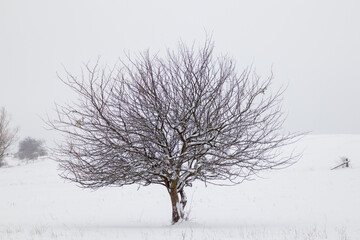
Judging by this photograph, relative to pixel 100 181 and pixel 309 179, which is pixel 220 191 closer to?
pixel 309 179

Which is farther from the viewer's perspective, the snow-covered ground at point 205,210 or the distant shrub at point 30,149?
the distant shrub at point 30,149

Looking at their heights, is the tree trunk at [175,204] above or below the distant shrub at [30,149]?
below

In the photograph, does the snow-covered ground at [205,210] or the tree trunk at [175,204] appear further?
the tree trunk at [175,204]

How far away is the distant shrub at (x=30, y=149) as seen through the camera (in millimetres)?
76925

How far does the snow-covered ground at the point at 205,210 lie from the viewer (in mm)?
8430

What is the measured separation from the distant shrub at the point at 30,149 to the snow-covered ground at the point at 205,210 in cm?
5408

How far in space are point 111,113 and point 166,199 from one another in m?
11.8

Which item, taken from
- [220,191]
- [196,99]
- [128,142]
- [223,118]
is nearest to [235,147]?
[223,118]

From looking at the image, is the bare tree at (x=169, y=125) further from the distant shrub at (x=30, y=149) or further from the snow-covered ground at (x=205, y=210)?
the distant shrub at (x=30, y=149)

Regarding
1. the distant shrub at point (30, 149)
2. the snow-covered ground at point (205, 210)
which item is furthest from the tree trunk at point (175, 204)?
the distant shrub at point (30, 149)

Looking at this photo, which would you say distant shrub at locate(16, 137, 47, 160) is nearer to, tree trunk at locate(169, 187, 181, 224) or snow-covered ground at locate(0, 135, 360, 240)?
snow-covered ground at locate(0, 135, 360, 240)

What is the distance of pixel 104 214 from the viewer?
48.7 feet

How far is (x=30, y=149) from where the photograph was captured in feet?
258

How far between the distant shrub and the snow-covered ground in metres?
54.1
